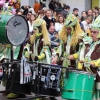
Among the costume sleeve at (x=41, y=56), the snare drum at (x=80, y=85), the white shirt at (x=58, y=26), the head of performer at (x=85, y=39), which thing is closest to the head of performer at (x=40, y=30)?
the costume sleeve at (x=41, y=56)

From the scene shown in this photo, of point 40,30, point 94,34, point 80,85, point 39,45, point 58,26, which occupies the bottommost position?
point 80,85

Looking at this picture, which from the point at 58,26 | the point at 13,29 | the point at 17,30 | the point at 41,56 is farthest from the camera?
the point at 58,26

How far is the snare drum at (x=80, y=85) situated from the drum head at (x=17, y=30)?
41.5 inches

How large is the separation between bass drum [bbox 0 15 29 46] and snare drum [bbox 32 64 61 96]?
1.78 ft

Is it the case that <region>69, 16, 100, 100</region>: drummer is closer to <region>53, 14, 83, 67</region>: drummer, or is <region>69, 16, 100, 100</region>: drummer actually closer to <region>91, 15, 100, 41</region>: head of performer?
<region>91, 15, 100, 41</region>: head of performer

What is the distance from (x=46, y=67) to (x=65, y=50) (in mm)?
705

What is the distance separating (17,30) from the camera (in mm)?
6180

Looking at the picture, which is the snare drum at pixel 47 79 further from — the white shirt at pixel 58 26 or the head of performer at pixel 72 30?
the white shirt at pixel 58 26

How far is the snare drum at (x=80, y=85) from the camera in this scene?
18.0 ft

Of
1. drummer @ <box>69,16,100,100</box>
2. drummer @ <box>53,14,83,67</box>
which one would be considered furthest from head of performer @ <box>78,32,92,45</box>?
drummer @ <box>53,14,83,67</box>

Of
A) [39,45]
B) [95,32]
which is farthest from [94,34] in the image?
[39,45]

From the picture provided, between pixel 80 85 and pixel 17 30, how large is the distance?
1408 millimetres

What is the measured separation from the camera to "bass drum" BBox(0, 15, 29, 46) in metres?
5.87

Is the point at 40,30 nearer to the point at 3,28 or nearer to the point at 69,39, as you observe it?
the point at 69,39
